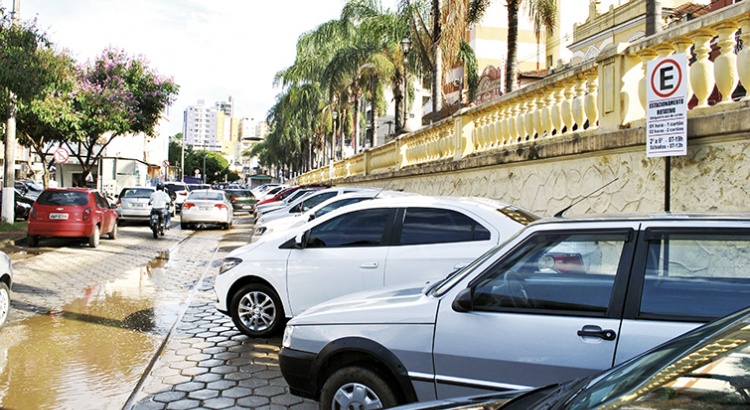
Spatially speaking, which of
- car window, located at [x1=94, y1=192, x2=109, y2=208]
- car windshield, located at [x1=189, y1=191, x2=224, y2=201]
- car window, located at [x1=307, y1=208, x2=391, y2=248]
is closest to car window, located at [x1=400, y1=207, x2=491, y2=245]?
car window, located at [x1=307, y1=208, x2=391, y2=248]

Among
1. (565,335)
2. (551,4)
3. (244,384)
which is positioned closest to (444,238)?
(244,384)

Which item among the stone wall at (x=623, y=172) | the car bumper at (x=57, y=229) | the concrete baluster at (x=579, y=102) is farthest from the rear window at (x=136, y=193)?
the concrete baluster at (x=579, y=102)

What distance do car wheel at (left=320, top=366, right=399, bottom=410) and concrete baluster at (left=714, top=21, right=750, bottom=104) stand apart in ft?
15.9

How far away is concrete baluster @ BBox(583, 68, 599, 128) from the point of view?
27.0 ft

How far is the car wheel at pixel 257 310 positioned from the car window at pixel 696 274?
4.43 meters

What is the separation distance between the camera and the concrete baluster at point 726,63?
6.03m

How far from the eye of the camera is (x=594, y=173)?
820cm

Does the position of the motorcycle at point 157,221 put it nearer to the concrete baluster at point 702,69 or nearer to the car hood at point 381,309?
the car hood at point 381,309

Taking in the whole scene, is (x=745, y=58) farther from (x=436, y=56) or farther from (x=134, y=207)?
(x=134, y=207)

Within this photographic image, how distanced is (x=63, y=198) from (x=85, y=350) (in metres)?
10.5

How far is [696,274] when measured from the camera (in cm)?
312

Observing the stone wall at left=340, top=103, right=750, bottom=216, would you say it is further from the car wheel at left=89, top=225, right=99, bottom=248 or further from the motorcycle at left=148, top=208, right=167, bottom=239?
the motorcycle at left=148, top=208, right=167, bottom=239

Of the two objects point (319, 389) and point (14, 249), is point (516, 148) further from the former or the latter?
point (14, 249)

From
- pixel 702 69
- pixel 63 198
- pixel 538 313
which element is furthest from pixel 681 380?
pixel 63 198
